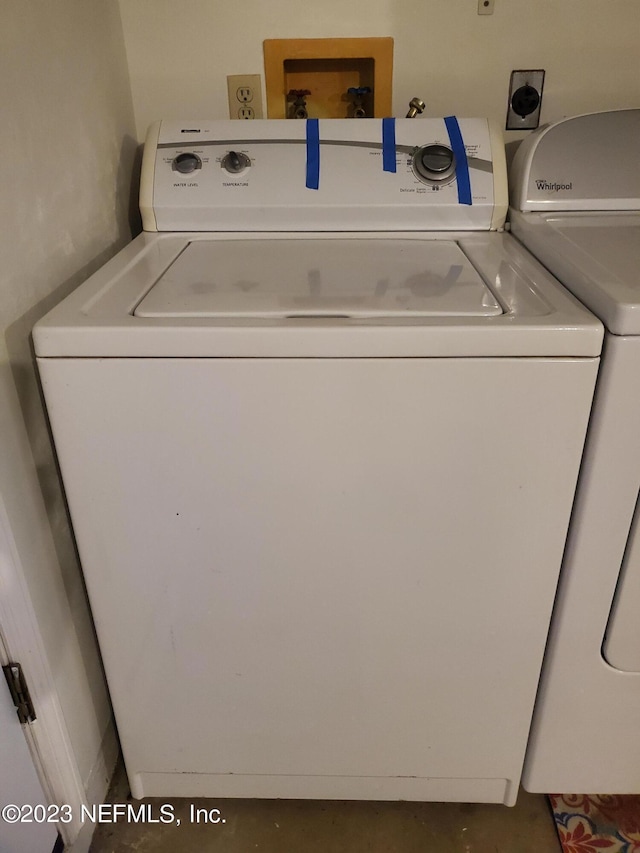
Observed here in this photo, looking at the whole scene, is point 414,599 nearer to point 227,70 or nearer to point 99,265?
point 99,265

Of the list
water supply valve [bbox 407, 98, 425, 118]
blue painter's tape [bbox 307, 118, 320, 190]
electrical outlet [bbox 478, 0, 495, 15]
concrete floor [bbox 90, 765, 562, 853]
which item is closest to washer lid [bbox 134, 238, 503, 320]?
blue painter's tape [bbox 307, 118, 320, 190]

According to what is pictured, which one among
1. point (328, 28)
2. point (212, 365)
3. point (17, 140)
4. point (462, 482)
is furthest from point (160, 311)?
point (328, 28)

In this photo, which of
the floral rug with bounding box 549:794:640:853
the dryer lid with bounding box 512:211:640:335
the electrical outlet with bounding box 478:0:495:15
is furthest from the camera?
the electrical outlet with bounding box 478:0:495:15

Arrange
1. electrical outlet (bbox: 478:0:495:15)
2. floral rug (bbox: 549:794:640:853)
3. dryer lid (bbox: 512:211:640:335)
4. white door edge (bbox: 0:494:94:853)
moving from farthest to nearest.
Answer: electrical outlet (bbox: 478:0:495:15) < floral rug (bbox: 549:794:640:853) < white door edge (bbox: 0:494:94:853) < dryer lid (bbox: 512:211:640:335)

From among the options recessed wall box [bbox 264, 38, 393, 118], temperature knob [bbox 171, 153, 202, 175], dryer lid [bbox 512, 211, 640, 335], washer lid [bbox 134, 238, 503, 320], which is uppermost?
recessed wall box [bbox 264, 38, 393, 118]

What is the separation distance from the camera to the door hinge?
0.86 m

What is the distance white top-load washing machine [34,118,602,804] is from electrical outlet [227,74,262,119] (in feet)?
0.52

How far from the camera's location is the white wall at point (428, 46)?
3.92ft

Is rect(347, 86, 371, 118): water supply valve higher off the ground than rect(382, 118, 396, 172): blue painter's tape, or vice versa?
rect(347, 86, 371, 118): water supply valve

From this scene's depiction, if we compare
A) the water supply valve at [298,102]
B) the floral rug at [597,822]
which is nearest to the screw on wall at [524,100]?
the water supply valve at [298,102]

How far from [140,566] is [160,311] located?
1.11ft

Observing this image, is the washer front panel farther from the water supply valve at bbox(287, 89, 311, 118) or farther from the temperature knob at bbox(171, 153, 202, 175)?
the water supply valve at bbox(287, 89, 311, 118)

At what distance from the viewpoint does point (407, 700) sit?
958mm

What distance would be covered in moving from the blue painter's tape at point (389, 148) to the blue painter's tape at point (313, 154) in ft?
0.37
